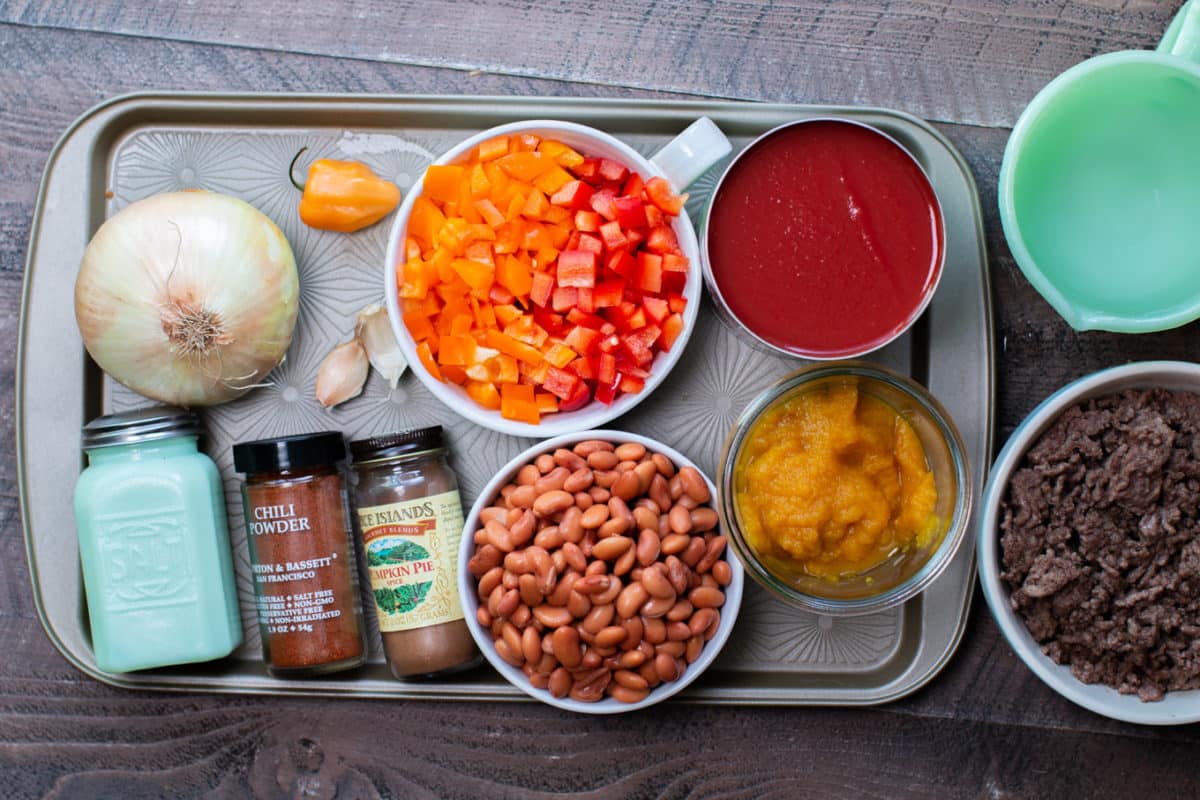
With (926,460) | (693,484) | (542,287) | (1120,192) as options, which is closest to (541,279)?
(542,287)

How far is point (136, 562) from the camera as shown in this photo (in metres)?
1.33

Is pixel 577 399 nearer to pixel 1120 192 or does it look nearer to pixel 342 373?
pixel 342 373

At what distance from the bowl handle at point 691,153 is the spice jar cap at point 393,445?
0.51 m

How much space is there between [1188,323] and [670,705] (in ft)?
3.24

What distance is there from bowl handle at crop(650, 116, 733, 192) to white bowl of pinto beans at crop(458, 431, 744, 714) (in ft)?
1.27

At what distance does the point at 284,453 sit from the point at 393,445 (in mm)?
150

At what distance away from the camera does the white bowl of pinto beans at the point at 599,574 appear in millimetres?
1262

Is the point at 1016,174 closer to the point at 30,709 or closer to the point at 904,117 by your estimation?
the point at 904,117

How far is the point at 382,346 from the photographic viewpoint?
141cm

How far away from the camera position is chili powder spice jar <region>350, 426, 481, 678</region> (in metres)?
1.32

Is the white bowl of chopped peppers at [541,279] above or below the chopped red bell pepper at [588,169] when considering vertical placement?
below

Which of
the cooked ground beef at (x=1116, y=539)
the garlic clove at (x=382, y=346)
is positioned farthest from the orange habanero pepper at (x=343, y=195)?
the cooked ground beef at (x=1116, y=539)

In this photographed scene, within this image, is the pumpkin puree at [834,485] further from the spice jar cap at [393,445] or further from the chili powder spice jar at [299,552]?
the chili powder spice jar at [299,552]

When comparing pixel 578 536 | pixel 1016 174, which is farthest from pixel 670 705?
pixel 1016 174
